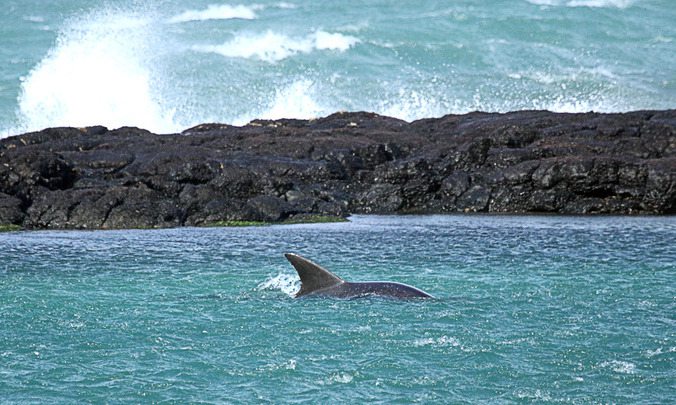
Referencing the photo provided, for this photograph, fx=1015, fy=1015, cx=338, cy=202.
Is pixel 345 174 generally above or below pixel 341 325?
above

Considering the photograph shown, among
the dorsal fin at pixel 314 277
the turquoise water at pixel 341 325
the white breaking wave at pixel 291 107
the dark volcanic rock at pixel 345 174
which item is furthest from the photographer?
the white breaking wave at pixel 291 107

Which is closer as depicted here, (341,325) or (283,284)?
(341,325)

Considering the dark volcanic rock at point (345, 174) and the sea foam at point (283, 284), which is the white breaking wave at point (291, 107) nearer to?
→ the dark volcanic rock at point (345, 174)

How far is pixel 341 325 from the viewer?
18.7 m

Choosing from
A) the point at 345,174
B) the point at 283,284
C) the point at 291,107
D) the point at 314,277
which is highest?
the point at 291,107

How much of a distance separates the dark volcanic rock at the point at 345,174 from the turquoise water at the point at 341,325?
8032 mm

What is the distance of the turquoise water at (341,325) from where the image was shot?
15070 millimetres

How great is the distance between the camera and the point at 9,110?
99.2 meters

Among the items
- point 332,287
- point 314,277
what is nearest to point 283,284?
point 314,277

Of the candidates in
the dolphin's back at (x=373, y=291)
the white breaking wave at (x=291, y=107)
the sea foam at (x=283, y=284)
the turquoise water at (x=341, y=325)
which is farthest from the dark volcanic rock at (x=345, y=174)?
the white breaking wave at (x=291, y=107)

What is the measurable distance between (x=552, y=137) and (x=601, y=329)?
33180 millimetres

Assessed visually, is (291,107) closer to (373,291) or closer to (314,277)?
(314,277)

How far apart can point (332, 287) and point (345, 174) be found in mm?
27619

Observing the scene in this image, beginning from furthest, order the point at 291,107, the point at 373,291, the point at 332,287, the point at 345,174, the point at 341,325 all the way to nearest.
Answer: the point at 291,107 < the point at 345,174 < the point at 332,287 < the point at 373,291 < the point at 341,325
